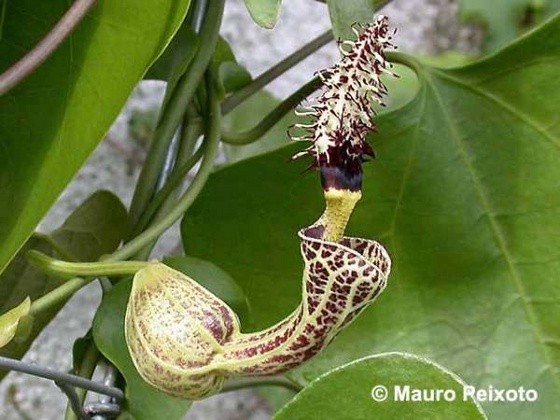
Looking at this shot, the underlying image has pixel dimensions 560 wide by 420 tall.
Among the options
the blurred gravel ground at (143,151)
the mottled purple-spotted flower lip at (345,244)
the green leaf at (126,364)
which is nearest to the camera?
the mottled purple-spotted flower lip at (345,244)

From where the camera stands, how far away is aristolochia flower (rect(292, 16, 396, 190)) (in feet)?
1.25

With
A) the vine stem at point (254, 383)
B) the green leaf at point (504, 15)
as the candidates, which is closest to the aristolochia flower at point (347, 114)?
the vine stem at point (254, 383)

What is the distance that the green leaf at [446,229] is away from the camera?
571 millimetres

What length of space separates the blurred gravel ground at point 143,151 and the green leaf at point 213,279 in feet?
1.99

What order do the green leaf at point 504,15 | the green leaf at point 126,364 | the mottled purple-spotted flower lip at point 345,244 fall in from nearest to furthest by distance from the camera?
the mottled purple-spotted flower lip at point 345,244
the green leaf at point 126,364
the green leaf at point 504,15

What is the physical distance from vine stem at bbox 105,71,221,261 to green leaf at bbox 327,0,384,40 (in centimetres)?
13

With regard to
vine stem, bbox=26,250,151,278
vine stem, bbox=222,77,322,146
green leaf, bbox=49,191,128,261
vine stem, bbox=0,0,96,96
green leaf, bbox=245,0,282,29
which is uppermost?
vine stem, bbox=0,0,96,96

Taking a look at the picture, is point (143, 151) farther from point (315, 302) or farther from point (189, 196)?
point (315, 302)

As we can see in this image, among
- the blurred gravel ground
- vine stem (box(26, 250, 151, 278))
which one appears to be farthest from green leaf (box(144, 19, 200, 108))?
the blurred gravel ground

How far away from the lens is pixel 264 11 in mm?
401

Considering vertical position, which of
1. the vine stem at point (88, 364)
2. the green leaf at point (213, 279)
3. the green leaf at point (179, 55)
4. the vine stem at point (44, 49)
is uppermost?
the vine stem at point (44, 49)

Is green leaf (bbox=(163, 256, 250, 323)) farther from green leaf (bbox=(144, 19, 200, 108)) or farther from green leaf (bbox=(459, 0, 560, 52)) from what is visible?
green leaf (bbox=(459, 0, 560, 52))

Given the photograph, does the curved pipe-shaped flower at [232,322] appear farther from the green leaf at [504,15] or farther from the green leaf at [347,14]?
the green leaf at [504,15]

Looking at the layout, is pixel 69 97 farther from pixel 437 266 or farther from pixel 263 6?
pixel 437 266
